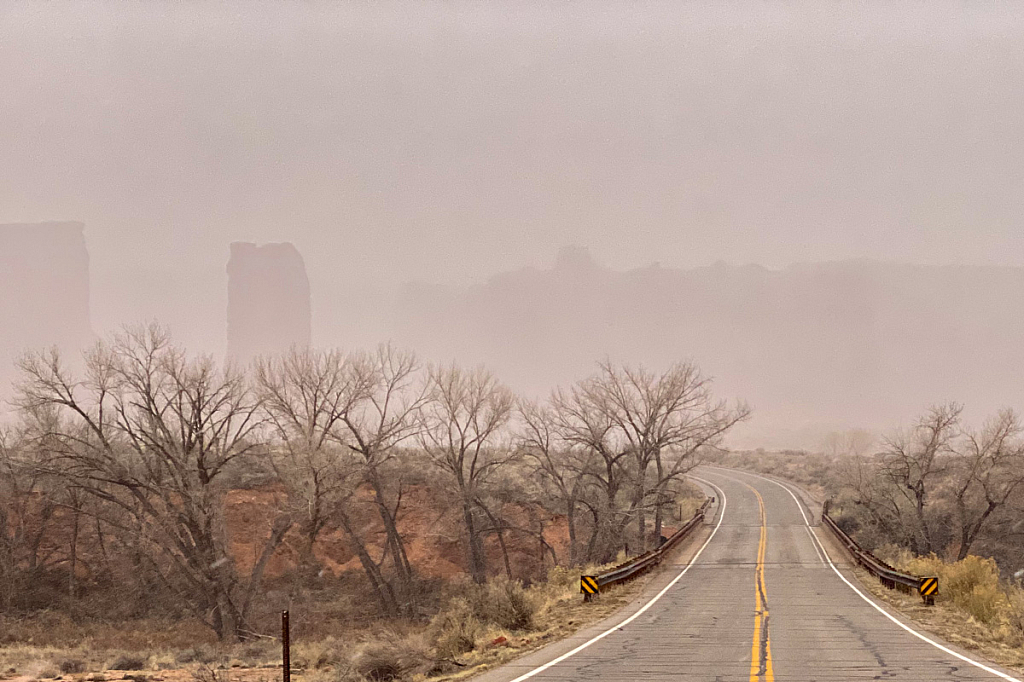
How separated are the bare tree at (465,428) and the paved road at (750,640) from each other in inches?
457

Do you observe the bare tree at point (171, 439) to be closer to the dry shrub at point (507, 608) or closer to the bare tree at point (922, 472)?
the dry shrub at point (507, 608)

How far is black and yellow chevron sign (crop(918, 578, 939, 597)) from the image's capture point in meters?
20.5

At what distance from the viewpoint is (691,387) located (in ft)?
140

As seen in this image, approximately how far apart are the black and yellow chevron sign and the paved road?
1.44 metres

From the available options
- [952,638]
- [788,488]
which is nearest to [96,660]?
[952,638]

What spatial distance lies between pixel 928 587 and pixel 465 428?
23.6 metres

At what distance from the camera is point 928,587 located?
20.5m

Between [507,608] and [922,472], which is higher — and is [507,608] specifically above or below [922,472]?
below

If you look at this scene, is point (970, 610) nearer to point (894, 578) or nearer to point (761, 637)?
point (894, 578)

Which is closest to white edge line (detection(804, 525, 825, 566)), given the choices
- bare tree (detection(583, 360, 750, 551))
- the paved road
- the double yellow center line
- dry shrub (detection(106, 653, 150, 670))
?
the paved road

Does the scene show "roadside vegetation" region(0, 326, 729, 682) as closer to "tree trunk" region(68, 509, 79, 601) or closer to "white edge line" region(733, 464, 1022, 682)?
"tree trunk" region(68, 509, 79, 601)

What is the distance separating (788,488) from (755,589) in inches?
1903

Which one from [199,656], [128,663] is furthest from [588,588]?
[128,663]

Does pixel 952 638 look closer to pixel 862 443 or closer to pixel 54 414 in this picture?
pixel 54 414
